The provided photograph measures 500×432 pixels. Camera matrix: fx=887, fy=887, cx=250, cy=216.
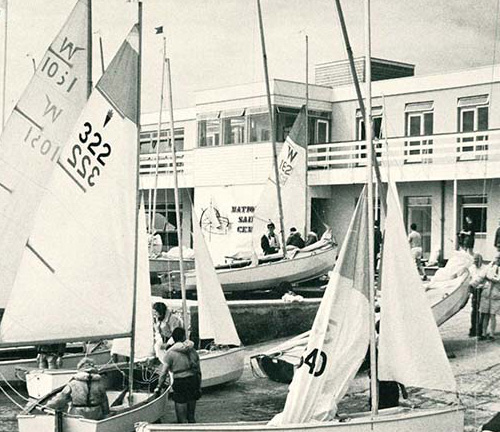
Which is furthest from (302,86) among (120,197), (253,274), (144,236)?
(120,197)

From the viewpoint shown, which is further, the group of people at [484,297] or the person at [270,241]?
the person at [270,241]

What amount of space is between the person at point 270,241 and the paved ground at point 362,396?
268 inches

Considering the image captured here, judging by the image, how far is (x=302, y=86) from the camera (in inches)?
1204

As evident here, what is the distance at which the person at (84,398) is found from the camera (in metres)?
10.7

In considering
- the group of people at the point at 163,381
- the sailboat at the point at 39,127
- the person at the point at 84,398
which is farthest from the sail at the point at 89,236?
the sailboat at the point at 39,127

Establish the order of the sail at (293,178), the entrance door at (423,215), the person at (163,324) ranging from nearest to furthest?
the person at (163,324) → the sail at (293,178) → the entrance door at (423,215)

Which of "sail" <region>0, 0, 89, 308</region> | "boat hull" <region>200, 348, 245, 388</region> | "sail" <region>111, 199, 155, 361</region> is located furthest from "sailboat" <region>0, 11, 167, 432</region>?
"boat hull" <region>200, 348, 245, 388</region>

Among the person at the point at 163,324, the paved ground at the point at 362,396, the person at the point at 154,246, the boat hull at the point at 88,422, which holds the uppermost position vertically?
the person at the point at 154,246

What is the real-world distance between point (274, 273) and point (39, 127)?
908 centimetres

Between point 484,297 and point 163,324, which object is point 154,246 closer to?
point 163,324

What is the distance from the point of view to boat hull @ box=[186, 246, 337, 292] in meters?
21.8

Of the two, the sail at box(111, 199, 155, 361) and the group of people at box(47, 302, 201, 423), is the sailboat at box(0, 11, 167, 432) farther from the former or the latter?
the sail at box(111, 199, 155, 361)

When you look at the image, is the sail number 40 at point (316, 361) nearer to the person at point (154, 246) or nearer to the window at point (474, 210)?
the window at point (474, 210)

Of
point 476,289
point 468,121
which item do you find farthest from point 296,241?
point 476,289
